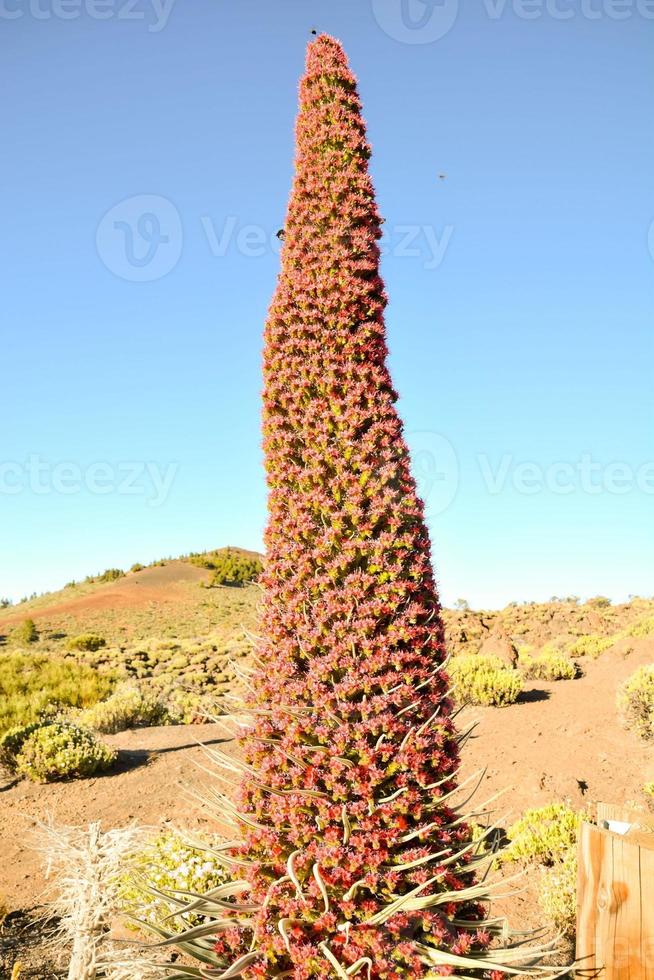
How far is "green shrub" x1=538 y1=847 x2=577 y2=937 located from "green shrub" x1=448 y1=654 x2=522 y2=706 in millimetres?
6464

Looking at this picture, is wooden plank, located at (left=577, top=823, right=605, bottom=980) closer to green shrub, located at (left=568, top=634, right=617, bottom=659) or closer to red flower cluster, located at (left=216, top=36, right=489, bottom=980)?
red flower cluster, located at (left=216, top=36, right=489, bottom=980)

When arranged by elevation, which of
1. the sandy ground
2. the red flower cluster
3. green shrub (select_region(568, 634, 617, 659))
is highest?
the red flower cluster

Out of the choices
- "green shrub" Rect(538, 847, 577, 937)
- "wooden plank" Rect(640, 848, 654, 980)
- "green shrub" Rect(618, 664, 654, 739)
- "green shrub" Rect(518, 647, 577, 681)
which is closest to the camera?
"wooden plank" Rect(640, 848, 654, 980)

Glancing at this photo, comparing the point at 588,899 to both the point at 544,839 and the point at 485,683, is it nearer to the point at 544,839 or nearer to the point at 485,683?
the point at 544,839

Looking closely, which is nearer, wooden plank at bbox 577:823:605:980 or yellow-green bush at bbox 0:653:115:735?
wooden plank at bbox 577:823:605:980

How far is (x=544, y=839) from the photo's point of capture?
6660 millimetres

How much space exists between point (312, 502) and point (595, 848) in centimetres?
182

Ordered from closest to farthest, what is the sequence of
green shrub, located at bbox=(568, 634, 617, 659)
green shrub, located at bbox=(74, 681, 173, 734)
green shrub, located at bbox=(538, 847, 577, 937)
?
green shrub, located at bbox=(538, 847, 577, 937)
green shrub, located at bbox=(74, 681, 173, 734)
green shrub, located at bbox=(568, 634, 617, 659)

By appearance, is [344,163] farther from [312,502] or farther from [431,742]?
[431,742]

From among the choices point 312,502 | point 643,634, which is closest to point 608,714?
point 643,634

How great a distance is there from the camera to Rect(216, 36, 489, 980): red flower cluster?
105 inches

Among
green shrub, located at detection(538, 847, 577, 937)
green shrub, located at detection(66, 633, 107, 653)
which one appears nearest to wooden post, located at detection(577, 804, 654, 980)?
green shrub, located at detection(538, 847, 577, 937)

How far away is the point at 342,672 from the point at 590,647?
16.1m

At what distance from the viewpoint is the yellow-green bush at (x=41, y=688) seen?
13891 millimetres
